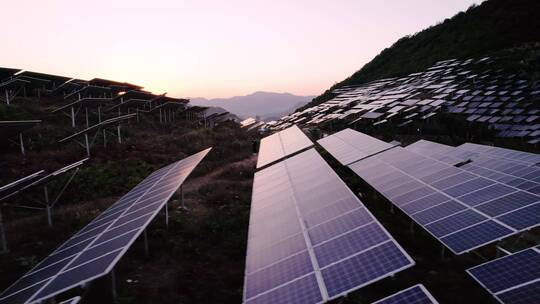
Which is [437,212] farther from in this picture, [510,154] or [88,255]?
[510,154]

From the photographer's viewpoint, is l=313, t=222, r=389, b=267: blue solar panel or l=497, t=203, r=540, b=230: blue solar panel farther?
l=497, t=203, r=540, b=230: blue solar panel

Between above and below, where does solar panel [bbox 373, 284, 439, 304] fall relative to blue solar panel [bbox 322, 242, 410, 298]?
below

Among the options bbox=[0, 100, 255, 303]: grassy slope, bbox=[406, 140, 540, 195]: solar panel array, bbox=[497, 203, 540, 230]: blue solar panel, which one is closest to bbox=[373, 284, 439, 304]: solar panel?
bbox=[497, 203, 540, 230]: blue solar panel

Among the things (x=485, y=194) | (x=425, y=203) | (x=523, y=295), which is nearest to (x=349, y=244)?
(x=523, y=295)

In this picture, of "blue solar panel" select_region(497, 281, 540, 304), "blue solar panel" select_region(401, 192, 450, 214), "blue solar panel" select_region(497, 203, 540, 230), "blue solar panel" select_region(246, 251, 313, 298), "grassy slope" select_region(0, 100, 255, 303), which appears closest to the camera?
"blue solar panel" select_region(497, 281, 540, 304)

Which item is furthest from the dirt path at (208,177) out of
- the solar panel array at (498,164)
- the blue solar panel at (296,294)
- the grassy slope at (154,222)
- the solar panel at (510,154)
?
the solar panel at (510,154)

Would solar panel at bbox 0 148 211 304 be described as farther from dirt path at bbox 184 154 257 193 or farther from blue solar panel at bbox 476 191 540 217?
blue solar panel at bbox 476 191 540 217

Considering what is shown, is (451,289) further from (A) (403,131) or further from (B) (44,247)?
(A) (403,131)
